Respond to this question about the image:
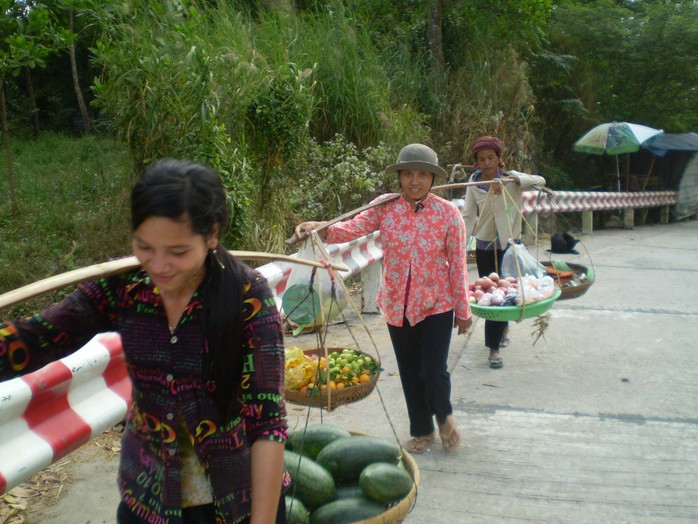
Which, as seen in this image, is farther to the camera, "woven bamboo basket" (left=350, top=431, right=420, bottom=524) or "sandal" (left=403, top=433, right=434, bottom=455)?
"sandal" (left=403, top=433, right=434, bottom=455)

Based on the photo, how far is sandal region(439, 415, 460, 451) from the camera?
14.8 feet

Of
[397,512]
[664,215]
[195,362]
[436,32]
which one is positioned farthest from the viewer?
[664,215]

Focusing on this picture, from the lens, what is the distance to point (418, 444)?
4.55m

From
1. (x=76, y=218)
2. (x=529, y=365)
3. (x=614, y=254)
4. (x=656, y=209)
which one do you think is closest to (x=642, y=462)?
(x=529, y=365)

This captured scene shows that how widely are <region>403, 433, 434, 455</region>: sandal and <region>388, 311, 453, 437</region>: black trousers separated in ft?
0.08

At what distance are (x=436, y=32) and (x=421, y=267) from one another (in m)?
12.0

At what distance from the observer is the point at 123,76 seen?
707 centimetres

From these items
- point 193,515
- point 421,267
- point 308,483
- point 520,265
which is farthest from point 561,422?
point 193,515

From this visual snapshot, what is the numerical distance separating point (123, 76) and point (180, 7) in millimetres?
1078

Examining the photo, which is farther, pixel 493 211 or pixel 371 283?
pixel 371 283

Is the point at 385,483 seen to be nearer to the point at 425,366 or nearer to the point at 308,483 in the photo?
the point at 308,483

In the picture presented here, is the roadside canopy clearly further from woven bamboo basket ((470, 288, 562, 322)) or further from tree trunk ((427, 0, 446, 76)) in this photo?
woven bamboo basket ((470, 288, 562, 322))

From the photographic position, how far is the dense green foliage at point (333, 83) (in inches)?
287

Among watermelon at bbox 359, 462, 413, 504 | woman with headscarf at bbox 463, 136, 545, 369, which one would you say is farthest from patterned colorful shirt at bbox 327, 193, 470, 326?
woman with headscarf at bbox 463, 136, 545, 369
